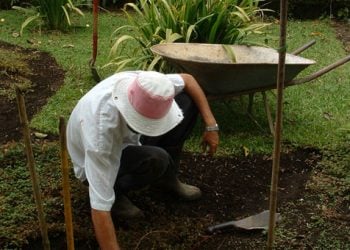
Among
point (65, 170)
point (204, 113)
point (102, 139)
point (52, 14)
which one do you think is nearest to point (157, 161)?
point (204, 113)

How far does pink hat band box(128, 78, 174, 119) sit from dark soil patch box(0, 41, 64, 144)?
185 centimetres

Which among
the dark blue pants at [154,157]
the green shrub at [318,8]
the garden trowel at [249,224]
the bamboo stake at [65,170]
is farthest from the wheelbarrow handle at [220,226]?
the green shrub at [318,8]

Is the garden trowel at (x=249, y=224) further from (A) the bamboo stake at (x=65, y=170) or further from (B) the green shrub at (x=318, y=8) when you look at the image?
(B) the green shrub at (x=318, y=8)

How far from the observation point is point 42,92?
4820 millimetres

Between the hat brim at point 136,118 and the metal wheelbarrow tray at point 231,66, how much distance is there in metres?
1.23

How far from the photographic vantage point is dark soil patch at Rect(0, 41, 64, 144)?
4059 millimetres

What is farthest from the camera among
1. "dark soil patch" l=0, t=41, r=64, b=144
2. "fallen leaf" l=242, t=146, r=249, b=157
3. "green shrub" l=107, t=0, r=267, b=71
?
"green shrub" l=107, t=0, r=267, b=71

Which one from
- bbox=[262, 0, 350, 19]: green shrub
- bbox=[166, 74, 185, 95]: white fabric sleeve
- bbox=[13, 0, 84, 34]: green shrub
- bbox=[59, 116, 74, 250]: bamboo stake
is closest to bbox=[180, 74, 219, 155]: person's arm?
bbox=[166, 74, 185, 95]: white fabric sleeve

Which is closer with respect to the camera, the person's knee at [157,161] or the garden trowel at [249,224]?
the person's knee at [157,161]

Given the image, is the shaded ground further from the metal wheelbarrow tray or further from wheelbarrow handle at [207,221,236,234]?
the metal wheelbarrow tray

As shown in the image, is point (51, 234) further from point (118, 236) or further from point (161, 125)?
point (161, 125)

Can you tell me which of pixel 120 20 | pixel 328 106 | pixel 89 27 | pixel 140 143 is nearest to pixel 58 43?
pixel 89 27

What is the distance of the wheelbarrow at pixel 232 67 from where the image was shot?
3.61 meters

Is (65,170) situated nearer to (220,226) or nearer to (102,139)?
(102,139)
